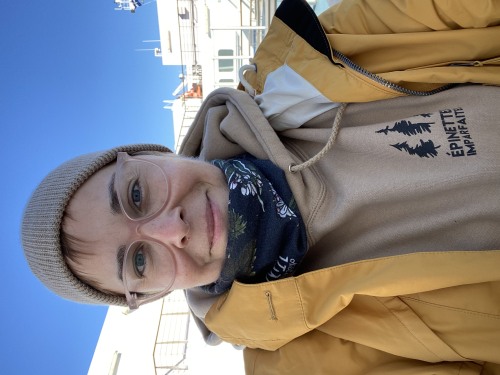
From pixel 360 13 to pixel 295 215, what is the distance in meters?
0.79

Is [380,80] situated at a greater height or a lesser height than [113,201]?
greater

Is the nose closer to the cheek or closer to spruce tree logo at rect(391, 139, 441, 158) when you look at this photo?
the cheek

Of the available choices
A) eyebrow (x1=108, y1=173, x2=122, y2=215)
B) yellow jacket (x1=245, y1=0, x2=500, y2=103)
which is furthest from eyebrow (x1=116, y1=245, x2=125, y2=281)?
yellow jacket (x1=245, y1=0, x2=500, y2=103)

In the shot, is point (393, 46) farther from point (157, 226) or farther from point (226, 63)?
point (226, 63)

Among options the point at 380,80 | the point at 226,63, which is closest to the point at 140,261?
the point at 380,80

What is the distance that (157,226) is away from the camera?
1.36 m

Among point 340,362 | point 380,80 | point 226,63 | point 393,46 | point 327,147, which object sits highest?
point 393,46

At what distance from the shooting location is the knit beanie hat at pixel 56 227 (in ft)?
4.55

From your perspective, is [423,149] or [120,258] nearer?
[423,149]

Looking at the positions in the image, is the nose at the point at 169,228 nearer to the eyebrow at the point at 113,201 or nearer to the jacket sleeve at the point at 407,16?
the eyebrow at the point at 113,201

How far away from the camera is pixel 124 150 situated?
5.16ft

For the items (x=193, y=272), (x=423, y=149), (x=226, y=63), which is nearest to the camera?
(x=423, y=149)

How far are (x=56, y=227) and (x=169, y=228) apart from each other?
0.42m

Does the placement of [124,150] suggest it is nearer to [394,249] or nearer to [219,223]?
[219,223]
